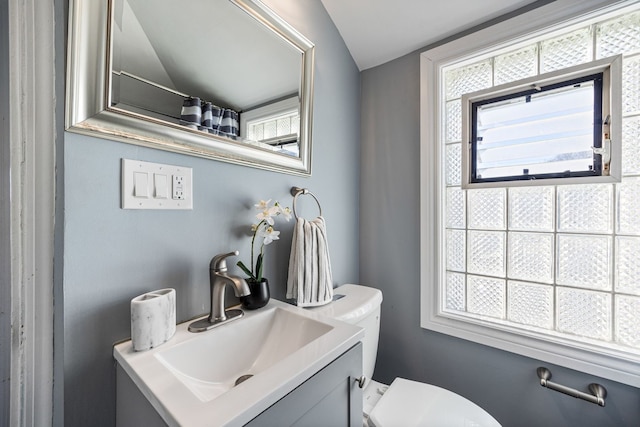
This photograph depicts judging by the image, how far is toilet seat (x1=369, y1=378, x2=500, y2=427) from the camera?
83cm

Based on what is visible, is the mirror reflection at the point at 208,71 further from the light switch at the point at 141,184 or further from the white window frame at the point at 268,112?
the light switch at the point at 141,184

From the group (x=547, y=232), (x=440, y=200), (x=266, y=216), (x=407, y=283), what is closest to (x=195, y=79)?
(x=266, y=216)

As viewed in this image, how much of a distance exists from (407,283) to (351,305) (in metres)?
0.45

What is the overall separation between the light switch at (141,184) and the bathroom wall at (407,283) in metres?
1.09

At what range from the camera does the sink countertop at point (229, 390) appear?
0.39 metres

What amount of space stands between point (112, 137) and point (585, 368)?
5.55 ft

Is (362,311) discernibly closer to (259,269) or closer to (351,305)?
(351,305)

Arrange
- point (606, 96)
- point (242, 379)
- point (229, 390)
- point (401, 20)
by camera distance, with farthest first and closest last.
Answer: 1. point (401, 20)
2. point (606, 96)
3. point (242, 379)
4. point (229, 390)

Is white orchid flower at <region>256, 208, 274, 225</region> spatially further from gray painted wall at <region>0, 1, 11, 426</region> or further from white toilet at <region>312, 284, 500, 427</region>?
gray painted wall at <region>0, 1, 11, 426</region>

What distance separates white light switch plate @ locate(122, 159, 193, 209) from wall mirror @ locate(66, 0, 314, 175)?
6 cm

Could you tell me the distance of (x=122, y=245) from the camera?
63 centimetres

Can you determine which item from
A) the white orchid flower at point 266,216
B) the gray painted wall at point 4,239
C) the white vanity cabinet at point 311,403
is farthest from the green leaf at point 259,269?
the gray painted wall at point 4,239

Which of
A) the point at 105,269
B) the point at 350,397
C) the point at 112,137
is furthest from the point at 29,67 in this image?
the point at 350,397

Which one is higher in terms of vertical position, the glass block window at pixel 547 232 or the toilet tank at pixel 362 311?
the glass block window at pixel 547 232
